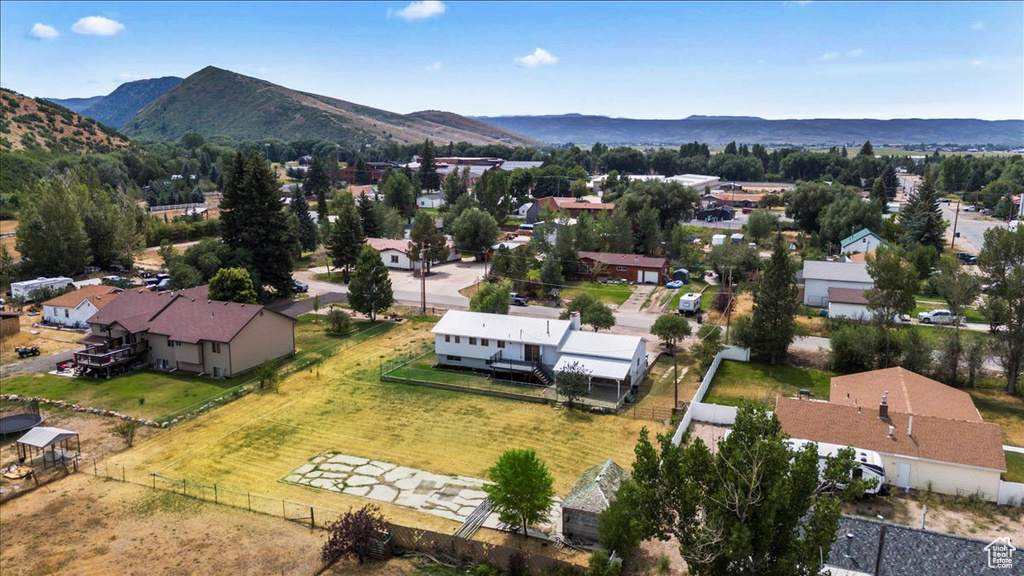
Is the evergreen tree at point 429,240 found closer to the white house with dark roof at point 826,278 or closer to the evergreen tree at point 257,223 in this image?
the evergreen tree at point 257,223

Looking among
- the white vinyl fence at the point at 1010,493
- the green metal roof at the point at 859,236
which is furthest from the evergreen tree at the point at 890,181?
the white vinyl fence at the point at 1010,493

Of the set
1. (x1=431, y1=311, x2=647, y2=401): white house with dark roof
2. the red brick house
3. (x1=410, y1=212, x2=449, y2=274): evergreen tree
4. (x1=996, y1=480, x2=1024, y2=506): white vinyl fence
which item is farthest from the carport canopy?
the red brick house

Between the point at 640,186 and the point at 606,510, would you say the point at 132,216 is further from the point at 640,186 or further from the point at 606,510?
the point at 606,510

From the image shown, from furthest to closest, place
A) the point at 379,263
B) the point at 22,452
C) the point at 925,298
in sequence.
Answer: the point at 925,298 → the point at 379,263 → the point at 22,452

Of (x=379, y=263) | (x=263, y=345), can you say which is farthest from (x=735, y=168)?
(x=263, y=345)

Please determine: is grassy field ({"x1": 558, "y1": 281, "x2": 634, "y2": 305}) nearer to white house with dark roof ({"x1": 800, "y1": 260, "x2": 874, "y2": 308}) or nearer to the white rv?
white house with dark roof ({"x1": 800, "y1": 260, "x2": 874, "y2": 308})

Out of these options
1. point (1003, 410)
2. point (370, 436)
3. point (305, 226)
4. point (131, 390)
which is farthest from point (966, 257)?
point (131, 390)

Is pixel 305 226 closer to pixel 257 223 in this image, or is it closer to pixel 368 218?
pixel 368 218
